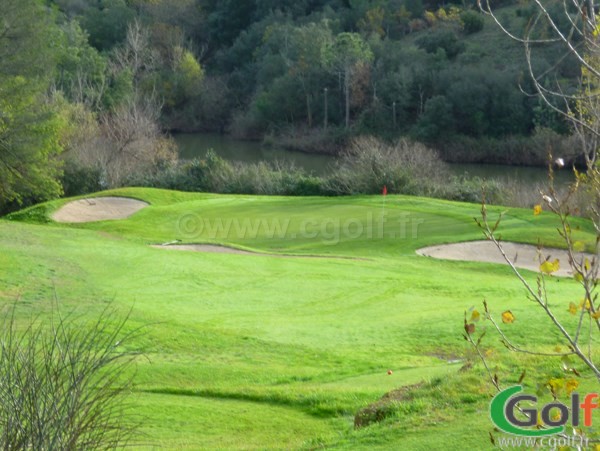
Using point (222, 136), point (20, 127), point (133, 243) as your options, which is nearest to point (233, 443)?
point (133, 243)

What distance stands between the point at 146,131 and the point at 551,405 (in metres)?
46.6

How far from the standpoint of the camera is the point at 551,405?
6.96 metres

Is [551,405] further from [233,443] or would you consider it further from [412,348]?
[412,348]

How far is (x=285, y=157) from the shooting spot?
64000 millimetres

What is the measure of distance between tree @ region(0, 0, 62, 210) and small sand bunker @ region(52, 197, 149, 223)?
5912 mm

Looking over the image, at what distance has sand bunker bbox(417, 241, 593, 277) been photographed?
2283 centimetres

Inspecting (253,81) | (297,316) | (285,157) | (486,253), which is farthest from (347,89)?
(297,316)

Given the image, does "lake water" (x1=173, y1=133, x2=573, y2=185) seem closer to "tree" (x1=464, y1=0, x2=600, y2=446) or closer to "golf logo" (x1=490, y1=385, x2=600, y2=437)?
"tree" (x1=464, y1=0, x2=600, y2=446)

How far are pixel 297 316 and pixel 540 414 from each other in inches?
367

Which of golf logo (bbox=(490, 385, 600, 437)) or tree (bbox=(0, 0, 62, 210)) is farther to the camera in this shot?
tree (bbox=(0, 0, 62, 210))

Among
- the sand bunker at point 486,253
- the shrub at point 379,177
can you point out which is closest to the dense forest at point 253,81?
the shrub at point 379,177

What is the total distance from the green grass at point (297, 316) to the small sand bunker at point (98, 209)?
8.82 ft

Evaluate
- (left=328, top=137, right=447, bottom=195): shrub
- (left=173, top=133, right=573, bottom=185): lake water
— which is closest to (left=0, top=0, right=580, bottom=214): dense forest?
(left=173, top=133, right=573, bottom=185): lake water

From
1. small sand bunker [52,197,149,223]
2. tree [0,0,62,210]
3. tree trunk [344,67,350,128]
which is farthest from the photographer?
tree trunk [344,67,350,128]
